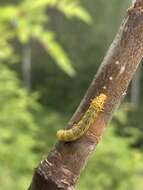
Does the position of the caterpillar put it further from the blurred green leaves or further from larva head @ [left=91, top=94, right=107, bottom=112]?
the blurred green leaves

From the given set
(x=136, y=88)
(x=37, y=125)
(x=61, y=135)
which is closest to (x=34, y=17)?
(x=61, y=135)

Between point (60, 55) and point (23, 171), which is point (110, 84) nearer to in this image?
point (60, 55)

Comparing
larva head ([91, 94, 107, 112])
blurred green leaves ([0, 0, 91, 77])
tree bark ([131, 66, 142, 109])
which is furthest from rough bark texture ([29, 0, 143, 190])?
tree bark ([131, 66, 142, 109])

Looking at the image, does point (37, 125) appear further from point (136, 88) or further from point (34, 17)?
point (136, 88)

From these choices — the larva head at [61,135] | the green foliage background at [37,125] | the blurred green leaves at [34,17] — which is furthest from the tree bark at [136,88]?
the larva head at [61,135]

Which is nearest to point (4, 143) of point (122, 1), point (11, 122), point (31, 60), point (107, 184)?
point (11, 122)

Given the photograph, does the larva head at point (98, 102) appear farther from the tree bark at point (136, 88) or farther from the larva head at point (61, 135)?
the tree bark at point (136, 88)

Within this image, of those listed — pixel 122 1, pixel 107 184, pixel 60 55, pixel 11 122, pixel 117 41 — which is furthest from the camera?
pixel 122 1
